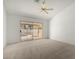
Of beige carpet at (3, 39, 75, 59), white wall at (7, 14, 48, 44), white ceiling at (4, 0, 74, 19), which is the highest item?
white ceiling at (4, 0, 74, 19)

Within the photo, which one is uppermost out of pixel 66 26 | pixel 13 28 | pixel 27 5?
pixel 27 5

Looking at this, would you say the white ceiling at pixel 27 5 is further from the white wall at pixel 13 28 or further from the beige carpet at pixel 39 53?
→ the beige carpet at pixel 39 53

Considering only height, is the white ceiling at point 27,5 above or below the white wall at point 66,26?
above

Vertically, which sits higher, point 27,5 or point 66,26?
point 27,5

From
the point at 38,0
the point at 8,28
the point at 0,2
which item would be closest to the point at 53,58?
the point at 0,2

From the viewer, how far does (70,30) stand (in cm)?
575

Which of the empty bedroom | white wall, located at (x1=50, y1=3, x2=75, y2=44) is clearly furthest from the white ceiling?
white wall, located at (x1=50, y1=3, x2=75, y2=44)

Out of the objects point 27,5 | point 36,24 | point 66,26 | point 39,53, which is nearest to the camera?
point 39,53

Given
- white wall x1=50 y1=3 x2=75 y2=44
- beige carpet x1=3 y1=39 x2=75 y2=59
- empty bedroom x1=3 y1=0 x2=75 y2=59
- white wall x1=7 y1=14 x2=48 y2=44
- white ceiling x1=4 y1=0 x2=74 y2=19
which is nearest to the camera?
beige carpet x1=3 y1=39 x2=75 y2=59

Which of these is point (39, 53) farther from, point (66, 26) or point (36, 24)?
point (36, 24)

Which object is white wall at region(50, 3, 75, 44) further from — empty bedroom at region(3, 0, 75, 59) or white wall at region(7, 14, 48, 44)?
white wall at region(7, 14, 48, 44)

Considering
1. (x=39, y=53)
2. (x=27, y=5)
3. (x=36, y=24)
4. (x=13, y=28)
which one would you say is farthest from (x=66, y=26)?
(x=13, y=28)

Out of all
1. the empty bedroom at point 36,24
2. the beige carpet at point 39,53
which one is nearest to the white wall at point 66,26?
the empty bedroom at point 36,24
